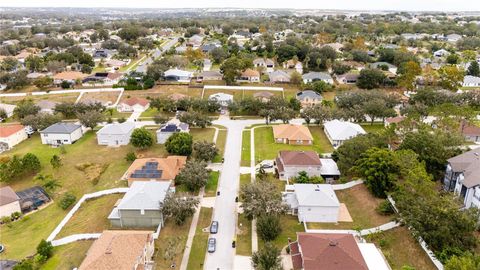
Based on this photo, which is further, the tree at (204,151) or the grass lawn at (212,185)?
the tree at (204,151)

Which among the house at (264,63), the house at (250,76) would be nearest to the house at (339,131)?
the house at (250,76)

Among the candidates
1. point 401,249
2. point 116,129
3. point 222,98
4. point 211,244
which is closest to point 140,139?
point 116,129

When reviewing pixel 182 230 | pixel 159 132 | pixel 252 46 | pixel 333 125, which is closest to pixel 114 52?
pixel 252 46

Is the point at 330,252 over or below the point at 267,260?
below

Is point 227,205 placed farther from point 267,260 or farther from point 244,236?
point 267,260

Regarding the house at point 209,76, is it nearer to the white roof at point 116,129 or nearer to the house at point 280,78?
the house at point 280,78

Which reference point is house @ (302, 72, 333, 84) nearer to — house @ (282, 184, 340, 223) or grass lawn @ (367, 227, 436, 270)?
house @ (282, 184, 340, 223)

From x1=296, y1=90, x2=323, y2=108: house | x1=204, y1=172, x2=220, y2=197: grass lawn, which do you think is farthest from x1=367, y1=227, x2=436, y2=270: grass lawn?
x1=296, y1=90, x2=323, y2=108: house
